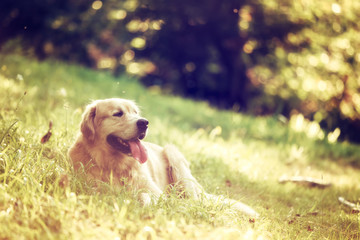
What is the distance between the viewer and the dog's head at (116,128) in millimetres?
2926

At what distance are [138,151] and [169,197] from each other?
50 cm

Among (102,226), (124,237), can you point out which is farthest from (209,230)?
(102,226)

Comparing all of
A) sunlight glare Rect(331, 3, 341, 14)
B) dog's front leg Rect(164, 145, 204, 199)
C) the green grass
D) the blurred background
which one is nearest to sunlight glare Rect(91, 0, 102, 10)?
the blurred background

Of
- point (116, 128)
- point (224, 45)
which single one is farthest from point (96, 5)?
point (116, 128)

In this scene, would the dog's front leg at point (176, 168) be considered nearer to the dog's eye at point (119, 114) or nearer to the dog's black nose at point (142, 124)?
the dog's black nose at point (142, 124)

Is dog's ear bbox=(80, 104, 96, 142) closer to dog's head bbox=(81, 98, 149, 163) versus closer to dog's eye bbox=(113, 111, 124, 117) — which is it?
dog's head bbox=(81, 98, 149, 163)

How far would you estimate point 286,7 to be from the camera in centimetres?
975

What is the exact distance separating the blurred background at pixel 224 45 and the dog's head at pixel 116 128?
6.09 m

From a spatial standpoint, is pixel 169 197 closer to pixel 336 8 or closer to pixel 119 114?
pixel 119 114

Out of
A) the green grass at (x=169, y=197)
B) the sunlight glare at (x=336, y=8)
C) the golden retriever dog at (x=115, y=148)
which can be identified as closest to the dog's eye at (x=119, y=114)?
the golden retriever dog at (x=115, y=148)

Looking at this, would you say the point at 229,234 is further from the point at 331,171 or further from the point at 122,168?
the point at 331,171

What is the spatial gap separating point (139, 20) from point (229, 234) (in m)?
8.12

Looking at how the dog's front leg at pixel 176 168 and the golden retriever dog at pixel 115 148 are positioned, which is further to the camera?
the dog's front leg at pixel 176 168

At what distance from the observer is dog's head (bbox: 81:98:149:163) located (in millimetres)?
2926
